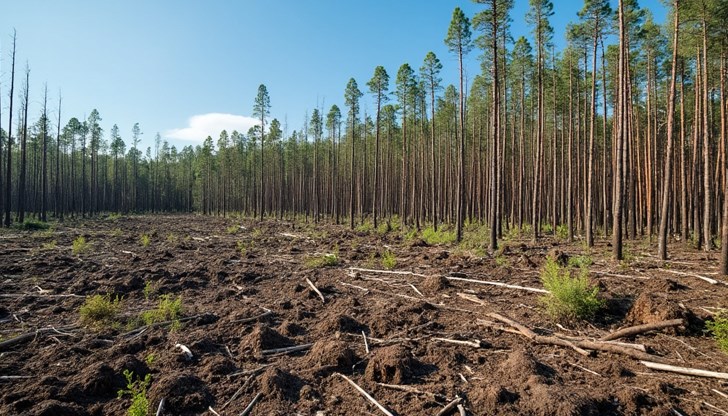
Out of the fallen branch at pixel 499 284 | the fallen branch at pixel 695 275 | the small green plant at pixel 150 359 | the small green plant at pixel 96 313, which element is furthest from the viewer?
the fallen branch at pixel 695 275

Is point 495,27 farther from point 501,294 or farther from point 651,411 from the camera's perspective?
point 651,411

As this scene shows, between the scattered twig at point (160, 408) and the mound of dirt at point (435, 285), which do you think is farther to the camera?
the mound of dirt at point (435, 285)

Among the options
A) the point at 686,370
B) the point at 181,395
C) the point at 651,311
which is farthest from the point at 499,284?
the point at 181,395

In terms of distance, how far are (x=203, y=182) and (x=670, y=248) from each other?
75417 millimetres

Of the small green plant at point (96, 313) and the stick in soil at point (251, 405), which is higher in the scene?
the small green plant at point (96, 313)

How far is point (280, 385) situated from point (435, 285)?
5152 millimetres

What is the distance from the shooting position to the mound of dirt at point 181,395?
3879 millimetres

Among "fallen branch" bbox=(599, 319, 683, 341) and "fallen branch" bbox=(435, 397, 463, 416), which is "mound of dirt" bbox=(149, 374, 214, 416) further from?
"fallen branch" bbox=(599, 319, 683, 341)

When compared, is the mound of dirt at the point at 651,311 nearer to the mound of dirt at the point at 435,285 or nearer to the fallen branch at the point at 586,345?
the fallen branch at the point at 586,345

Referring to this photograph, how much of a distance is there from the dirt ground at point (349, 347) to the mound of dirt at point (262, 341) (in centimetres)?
3

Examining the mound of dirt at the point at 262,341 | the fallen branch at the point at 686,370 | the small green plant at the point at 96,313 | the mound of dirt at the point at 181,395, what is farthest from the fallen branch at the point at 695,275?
the small green plant at the point at 96,313

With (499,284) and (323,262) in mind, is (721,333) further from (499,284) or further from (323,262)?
(323,262)

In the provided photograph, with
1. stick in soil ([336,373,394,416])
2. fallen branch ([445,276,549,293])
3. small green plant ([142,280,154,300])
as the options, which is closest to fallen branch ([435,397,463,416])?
stick in soil ([336,373,394,416])

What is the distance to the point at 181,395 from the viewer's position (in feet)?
13.3
